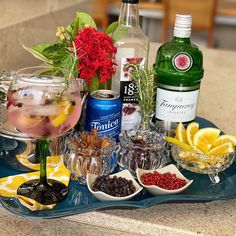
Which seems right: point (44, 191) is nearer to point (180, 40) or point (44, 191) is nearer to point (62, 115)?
point (62, 115)

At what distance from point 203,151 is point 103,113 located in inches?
7.5

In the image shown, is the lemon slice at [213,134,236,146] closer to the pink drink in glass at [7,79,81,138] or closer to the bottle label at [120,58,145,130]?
the bottle label at [120,58,145,130]

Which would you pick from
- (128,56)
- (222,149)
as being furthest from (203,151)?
(128,56)

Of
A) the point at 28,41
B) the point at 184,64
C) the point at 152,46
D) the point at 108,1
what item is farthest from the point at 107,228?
the point at 108,1

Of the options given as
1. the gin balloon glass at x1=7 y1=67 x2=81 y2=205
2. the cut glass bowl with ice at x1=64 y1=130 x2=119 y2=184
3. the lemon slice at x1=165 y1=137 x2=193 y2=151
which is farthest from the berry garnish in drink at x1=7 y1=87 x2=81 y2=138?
the lemon slice at x1=165 y1=137 x2=193 y2=151

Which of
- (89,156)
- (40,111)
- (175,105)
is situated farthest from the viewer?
(175,105)

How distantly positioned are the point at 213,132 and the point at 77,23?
34cm

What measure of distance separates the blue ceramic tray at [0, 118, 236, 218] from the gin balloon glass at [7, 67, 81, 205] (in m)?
0.03

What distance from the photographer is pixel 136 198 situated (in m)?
0.74

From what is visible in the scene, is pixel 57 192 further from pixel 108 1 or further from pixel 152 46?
pixel 108 1

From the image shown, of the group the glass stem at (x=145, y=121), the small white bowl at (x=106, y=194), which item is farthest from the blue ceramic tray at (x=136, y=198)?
the glass stem at (x=145, y=121)

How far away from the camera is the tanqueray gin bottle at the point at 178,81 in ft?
2.92

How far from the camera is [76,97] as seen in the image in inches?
27.9

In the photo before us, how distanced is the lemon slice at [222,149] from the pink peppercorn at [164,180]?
0.29 ft
